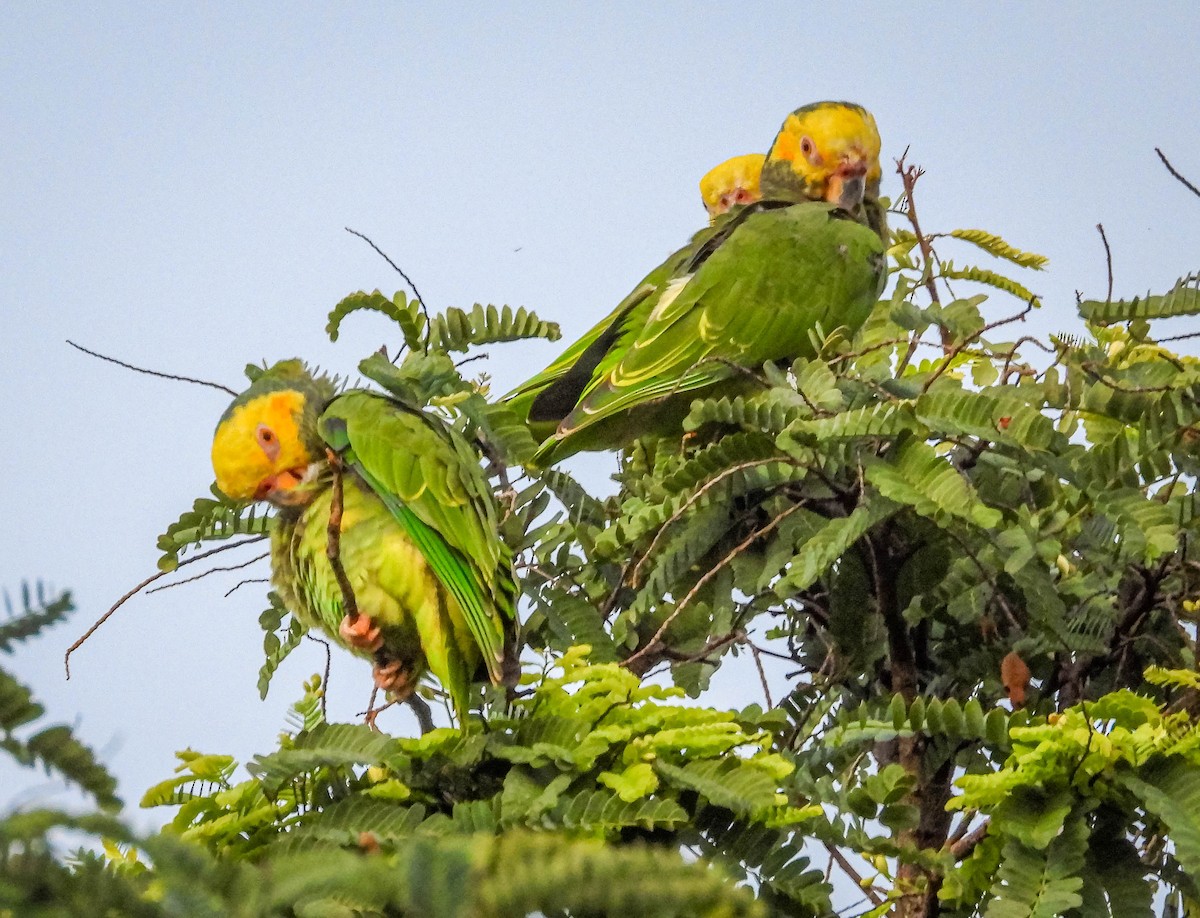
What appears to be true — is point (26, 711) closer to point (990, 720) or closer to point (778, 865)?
point (778, 865)

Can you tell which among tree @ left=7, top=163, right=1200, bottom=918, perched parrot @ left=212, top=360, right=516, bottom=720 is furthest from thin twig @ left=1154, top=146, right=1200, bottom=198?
perched parrot @ left=212, top=360, right=516, bottom=720

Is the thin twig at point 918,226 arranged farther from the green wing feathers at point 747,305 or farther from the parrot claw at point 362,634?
the parrot claw at point 362,634

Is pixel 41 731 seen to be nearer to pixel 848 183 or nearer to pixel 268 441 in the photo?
pixel 268 441

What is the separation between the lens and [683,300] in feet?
8.14

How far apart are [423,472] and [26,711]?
1218 mm

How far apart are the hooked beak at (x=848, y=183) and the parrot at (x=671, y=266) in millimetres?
169

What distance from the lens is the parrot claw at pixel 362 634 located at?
1752mm

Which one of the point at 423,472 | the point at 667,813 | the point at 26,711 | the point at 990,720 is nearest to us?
the point at 26,711

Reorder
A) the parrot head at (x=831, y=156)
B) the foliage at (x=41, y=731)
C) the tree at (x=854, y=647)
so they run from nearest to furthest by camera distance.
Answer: the foliage at (x=41, y=731) → the tree at (x=854, y=647) → the parrot head at (x=831, y=156)

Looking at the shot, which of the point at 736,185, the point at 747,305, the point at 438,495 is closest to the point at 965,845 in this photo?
the point at 438,495

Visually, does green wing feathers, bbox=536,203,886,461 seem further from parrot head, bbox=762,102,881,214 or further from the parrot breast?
the parrot breast

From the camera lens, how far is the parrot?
7.82 ft

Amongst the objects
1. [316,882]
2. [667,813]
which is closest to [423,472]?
[667,813]

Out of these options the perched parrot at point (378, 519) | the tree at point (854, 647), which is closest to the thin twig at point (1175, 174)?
the tree at point (854, 647)
